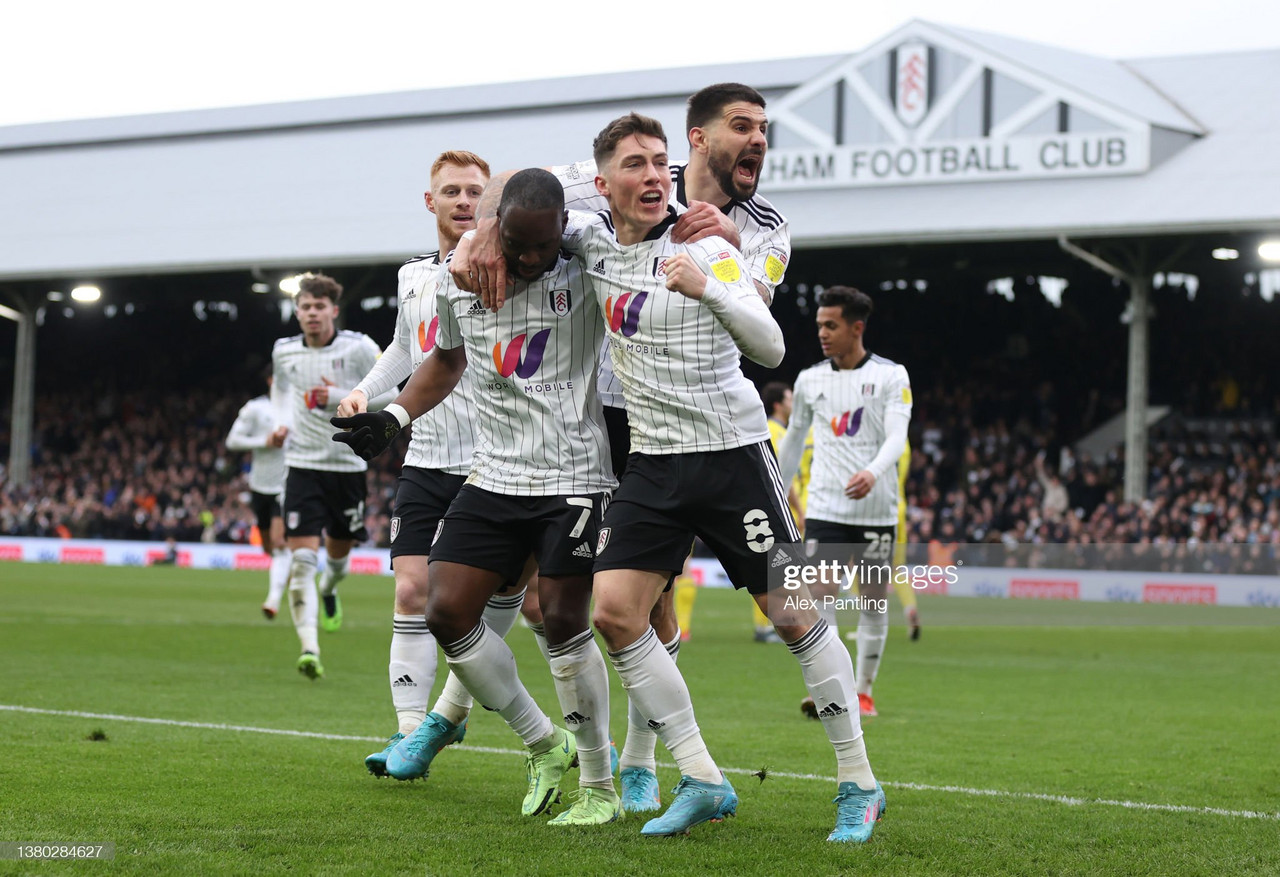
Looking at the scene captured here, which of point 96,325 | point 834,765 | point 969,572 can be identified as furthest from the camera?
point 96,325

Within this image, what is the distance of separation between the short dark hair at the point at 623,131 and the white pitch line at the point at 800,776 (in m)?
2.64

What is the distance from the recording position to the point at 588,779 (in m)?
5.14

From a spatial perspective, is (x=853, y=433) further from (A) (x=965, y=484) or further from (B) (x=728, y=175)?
(A) (x=965, y=484)

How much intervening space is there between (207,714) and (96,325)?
129 feet

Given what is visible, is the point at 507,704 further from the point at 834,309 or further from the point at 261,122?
the point at 261,122

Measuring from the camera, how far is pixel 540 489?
5133mm

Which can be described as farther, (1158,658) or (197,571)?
(197,571)

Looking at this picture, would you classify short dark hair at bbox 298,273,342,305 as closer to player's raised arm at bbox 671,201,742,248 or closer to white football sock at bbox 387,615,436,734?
white football sock at bbox 387,615,436,734

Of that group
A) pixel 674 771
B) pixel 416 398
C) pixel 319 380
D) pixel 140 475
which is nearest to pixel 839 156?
pixel 319 380

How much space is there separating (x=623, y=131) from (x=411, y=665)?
2.43m

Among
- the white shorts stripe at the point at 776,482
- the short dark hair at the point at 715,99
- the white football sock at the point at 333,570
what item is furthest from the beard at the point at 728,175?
the white football sock at the point at 333,570

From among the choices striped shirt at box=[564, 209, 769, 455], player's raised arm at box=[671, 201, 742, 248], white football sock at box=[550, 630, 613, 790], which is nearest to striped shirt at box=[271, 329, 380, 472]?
white football sock at box=[550, 630, 613, 790]

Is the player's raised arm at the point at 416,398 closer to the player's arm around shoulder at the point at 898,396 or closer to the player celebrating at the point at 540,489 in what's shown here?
the player celebrating at the point at 540,489

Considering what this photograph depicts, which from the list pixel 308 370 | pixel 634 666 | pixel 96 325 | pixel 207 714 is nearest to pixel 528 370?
pixel 634 666
